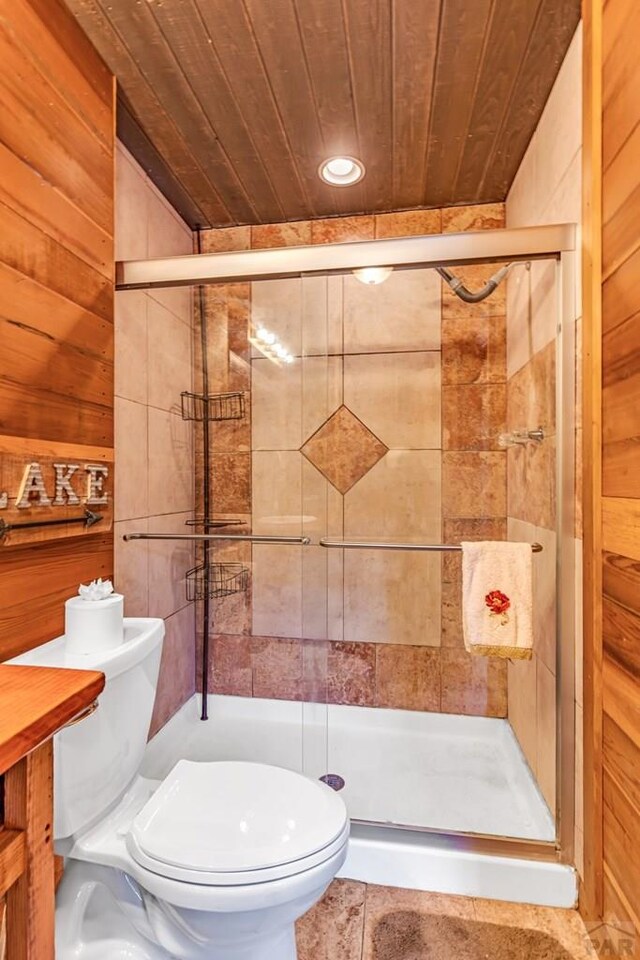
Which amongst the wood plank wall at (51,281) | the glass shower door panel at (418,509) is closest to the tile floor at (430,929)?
the glass shower door panel at (418,509)

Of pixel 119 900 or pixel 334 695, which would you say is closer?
pixel 119 900

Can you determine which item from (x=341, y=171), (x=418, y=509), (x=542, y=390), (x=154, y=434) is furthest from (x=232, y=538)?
(x=341, y=171)

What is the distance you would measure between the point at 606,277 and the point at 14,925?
1.54 meters

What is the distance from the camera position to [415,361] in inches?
82.8

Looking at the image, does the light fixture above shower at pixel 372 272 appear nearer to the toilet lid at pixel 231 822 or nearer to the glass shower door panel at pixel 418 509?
the glass shower door panel at pixel 418 509

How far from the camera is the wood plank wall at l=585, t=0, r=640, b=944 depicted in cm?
101

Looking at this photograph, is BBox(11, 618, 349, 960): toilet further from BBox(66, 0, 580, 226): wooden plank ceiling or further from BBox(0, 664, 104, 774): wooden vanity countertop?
BBox(66, 0, 580, 226): wooden plank ceiling

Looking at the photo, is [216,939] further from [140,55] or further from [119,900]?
[140,55]

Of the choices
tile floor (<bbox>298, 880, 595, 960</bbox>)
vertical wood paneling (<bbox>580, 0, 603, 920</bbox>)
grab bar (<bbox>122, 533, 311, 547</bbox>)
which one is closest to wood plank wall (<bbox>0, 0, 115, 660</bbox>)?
grab bar (<bbox>122, 533, 311, 547</bbox>)

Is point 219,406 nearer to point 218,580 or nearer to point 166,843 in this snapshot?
point 218,580

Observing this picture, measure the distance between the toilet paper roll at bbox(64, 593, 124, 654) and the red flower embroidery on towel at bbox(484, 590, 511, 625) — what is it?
1.11 meters

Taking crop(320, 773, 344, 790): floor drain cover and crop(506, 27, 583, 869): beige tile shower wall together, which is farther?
crop(320, 773, 344, 790): floor drain cover

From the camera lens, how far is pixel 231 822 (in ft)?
3.53

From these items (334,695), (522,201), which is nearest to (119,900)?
(334,695)
